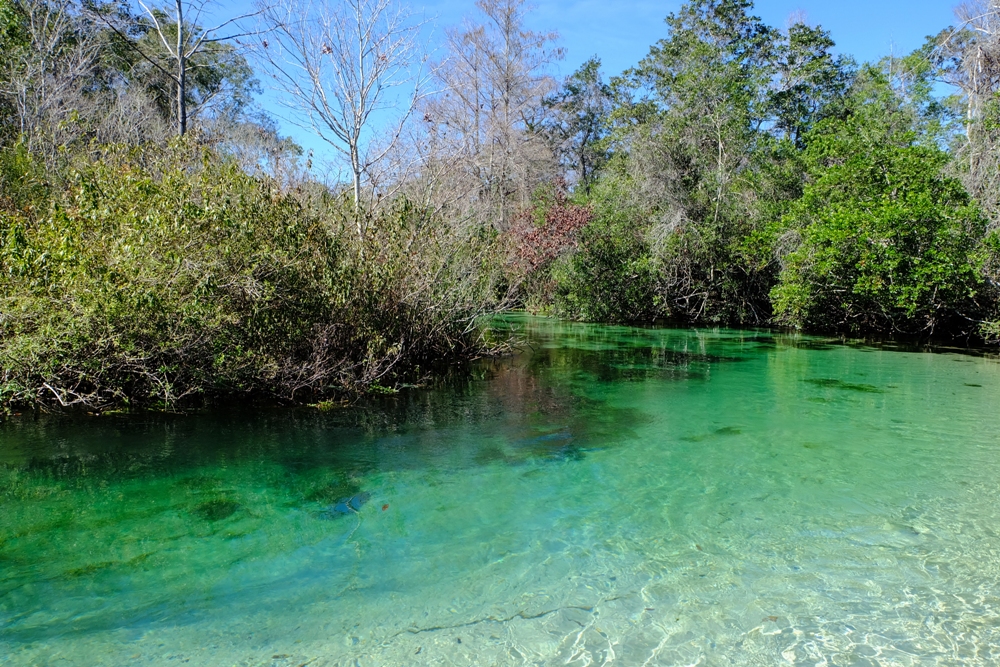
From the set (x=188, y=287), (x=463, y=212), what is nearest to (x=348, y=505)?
(x=188, y=287)

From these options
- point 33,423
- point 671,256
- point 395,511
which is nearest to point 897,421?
point 395,511

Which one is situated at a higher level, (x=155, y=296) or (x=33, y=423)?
(x=155, y=296)

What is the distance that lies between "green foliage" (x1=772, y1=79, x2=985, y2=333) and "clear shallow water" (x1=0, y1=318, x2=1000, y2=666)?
746cm

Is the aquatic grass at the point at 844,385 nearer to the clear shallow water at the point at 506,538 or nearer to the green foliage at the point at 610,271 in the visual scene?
the clear shallow water at the point at 506,538

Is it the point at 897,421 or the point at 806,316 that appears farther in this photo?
the point at 806,316

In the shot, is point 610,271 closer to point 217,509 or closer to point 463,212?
point 463,212

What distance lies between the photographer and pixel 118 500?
5.35m

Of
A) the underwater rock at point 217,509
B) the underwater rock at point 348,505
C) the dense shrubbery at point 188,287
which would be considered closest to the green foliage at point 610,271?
the dense shrubbery at point 188,287

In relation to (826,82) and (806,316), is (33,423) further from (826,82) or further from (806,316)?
(826,82)

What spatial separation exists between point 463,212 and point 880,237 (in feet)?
31.4

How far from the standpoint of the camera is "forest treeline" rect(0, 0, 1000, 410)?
7.32 metres

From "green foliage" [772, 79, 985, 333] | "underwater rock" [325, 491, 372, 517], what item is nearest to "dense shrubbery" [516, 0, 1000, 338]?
"green foliage" [772, 79, 985, 333]

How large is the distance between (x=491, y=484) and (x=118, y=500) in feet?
9.75

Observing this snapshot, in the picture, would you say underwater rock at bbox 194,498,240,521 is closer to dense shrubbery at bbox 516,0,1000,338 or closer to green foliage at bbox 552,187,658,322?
dense shrubbery at bbox 516,0,1000,338
